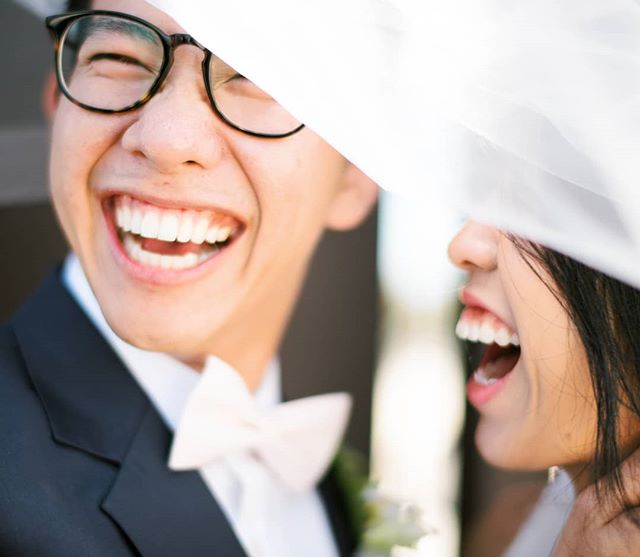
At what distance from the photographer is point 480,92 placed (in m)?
1.06

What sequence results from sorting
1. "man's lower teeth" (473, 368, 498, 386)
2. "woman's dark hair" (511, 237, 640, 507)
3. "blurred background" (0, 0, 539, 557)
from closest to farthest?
"woman's dark hair" (511, 237, 640, 507)
"man's lower teeth" (473, 368, 498, 386)
"blurred background" (0, 0, 539, 557)

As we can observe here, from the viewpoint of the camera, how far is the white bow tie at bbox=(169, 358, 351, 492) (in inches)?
53.6

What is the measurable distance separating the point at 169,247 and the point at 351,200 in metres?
0.37

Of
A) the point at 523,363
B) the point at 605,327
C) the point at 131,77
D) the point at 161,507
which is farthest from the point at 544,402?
the point at 131,77

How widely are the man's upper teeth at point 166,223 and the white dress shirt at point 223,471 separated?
16 centimetres

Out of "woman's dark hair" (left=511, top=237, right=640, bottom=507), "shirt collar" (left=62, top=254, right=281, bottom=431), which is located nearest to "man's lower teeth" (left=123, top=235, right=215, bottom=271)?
"shirt collar" (left=62, top=254, right=281, bottom=431)

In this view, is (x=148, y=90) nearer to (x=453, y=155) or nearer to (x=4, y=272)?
(x=453, y=155)

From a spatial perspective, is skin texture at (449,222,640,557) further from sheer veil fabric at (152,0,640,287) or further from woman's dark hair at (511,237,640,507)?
sheer veil fabric at (152,0,640,287)

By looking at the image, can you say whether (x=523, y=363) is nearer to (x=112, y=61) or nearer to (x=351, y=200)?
(x=351, y=200)

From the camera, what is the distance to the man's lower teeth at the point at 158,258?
1348 mm

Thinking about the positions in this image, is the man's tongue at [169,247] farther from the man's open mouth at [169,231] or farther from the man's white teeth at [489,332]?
the man's white teeth at [489,332]

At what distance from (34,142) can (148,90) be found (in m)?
0.98

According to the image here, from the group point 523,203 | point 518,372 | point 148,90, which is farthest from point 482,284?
point 148,90

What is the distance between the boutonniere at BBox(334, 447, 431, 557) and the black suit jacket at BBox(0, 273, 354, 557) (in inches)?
13.2
